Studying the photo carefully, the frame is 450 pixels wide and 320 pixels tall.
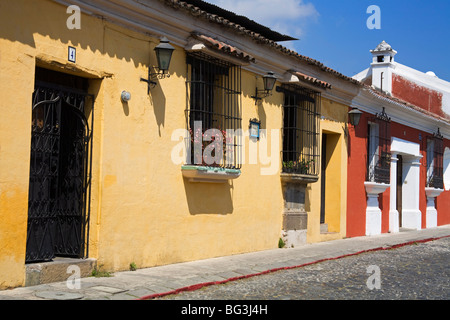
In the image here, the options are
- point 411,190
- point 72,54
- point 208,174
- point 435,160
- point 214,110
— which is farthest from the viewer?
point 435,160

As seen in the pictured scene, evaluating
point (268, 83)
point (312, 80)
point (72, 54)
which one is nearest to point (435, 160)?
→ point (312, 80)

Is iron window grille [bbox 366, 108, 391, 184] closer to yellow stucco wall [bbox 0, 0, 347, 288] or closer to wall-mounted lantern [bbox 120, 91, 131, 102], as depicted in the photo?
yellow stucco wall [bbox 0, 0, 347, 288]

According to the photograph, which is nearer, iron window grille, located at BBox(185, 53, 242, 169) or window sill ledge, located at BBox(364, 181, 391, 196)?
iron window grille, located at BBox(185, 53, 242, 169)

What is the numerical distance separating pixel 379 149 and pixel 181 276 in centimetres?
1004

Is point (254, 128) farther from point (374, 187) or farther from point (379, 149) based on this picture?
point (379, 149)

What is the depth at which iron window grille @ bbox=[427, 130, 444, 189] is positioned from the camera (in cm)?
2062

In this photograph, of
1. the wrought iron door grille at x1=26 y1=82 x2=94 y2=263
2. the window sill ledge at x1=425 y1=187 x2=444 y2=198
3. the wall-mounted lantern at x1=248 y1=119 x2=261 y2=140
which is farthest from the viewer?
the window sill ledge at x1=425 y1=187 x2=444 y2=198

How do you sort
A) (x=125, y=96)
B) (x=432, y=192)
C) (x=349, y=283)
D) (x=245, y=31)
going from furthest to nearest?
1. (x=432, y=192)
2. (x=245, y=31)
3. (x=125, y=96)
4. (x=349, y=283)

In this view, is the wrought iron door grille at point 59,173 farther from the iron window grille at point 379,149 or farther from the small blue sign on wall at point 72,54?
the iron window grille at point 379,149

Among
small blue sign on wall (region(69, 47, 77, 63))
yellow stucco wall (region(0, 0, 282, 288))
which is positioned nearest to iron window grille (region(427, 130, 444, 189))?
yellow stucco wall (region(0, 0, 282, 288))

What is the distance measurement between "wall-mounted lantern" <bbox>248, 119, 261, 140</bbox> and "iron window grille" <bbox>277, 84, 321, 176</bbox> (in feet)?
3.27

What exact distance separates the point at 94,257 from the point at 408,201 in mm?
14112

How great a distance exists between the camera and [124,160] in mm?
8273

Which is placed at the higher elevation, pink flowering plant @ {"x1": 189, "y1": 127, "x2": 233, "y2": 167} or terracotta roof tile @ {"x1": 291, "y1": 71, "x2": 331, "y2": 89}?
terracotta roof tile @ {"x1": 291, "y1": 71, "x2": 331, "y2": 89}
